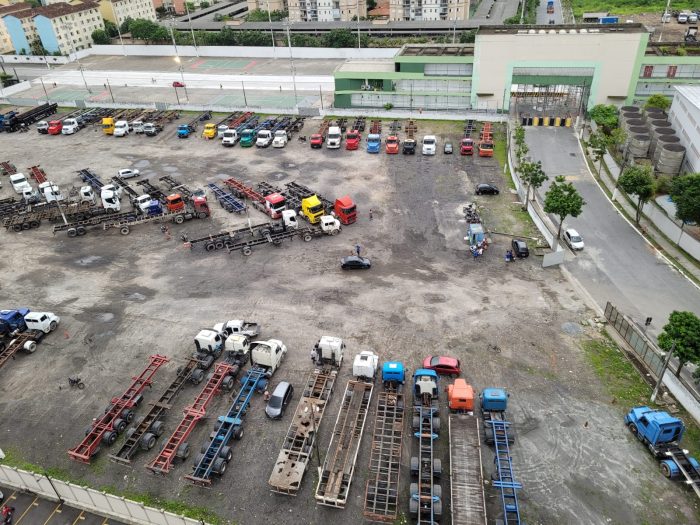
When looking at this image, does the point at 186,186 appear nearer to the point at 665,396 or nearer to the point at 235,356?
the point at 235,356

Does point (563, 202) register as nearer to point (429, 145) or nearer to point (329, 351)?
point (429, 145)

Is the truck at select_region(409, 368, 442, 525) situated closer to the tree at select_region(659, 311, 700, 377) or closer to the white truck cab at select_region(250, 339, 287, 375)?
the white truck cab at select_region(250, 339, 287, 375)

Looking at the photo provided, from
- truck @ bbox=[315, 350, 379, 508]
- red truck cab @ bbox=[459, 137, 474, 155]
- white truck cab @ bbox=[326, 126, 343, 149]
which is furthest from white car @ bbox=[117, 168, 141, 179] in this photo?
truck @ bbox=[315, 350, 379, 508]

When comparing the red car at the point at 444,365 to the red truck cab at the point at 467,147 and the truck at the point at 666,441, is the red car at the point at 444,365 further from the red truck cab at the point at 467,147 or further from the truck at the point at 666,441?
the red truck cab at the point at 467,147

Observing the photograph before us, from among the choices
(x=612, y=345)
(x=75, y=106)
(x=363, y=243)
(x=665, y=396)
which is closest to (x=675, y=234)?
(x=612, y=345)

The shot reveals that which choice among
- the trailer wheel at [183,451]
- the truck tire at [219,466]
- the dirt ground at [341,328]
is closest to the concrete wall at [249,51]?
the dirt ground at [341,328]
